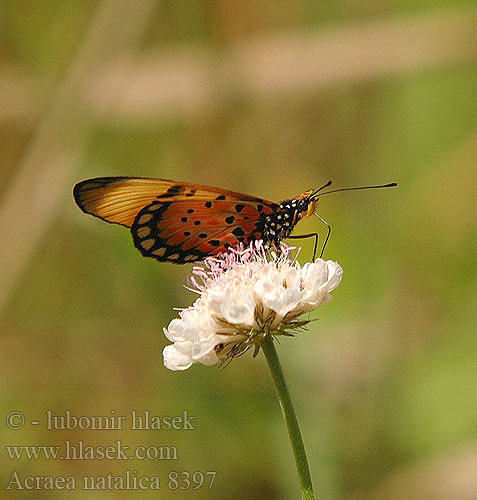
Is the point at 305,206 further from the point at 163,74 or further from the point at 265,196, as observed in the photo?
the point at 265,196

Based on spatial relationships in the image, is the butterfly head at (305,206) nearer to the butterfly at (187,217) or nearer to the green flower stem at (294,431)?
the butterfly at (187,217)

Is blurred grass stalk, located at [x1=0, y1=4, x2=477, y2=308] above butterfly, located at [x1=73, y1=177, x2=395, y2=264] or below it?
above

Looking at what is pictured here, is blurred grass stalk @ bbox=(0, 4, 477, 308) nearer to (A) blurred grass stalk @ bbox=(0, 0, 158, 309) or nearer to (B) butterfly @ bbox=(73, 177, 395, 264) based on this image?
(A) blurred grass stalk @ bbox=(0, 0, 158, 309)

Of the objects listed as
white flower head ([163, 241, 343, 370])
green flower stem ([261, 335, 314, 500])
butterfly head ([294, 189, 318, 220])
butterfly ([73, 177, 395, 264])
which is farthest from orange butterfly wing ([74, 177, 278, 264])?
green flower stem ([261, 335, 314, 500])

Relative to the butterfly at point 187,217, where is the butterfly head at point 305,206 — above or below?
above

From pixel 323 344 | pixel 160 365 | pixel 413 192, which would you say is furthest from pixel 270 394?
pixel 413 192

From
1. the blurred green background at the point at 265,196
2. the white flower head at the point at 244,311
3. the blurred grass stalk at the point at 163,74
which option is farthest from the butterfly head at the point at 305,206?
the blurred grass stalk at the point at 163,74
